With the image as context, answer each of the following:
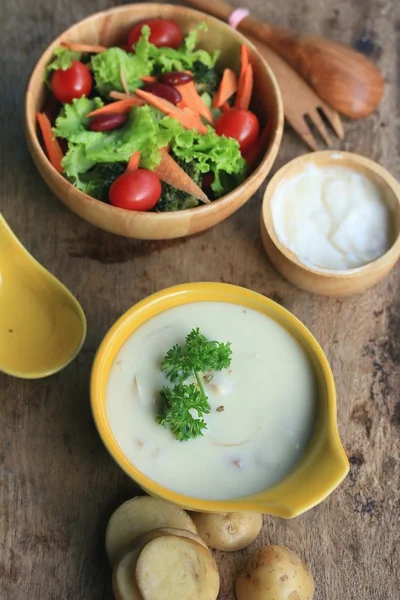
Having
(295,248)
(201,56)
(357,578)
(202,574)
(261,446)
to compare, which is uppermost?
(201,56)

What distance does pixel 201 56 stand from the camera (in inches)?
83.3

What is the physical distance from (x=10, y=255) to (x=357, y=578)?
1.27 m

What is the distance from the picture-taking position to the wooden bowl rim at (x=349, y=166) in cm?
187

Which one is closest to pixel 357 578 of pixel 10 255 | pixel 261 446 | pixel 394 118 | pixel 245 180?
pixel 261 446

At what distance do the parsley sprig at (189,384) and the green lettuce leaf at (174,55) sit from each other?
0.89 metres

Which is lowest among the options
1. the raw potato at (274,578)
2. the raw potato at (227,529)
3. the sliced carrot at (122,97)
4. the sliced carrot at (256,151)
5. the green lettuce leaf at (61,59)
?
the raw potato at (274,578)

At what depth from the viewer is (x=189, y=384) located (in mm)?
1665

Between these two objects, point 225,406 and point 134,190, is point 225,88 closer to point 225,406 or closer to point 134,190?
point 134,190

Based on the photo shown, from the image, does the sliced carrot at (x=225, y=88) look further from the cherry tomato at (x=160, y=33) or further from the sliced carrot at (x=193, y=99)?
the cherry tomato at (x=160, y=33)

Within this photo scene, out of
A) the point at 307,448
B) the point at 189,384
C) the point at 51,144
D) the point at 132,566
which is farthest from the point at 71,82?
the point at 132,566

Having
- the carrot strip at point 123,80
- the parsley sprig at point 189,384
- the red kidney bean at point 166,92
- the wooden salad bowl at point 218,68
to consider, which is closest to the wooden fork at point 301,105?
the wooden salad bowl at point 218,68

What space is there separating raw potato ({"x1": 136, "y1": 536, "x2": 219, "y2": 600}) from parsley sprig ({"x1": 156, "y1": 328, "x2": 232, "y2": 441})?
0.81 ft

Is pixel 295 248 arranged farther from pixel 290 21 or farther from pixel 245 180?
pixel 290 21

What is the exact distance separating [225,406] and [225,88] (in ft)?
3.35
